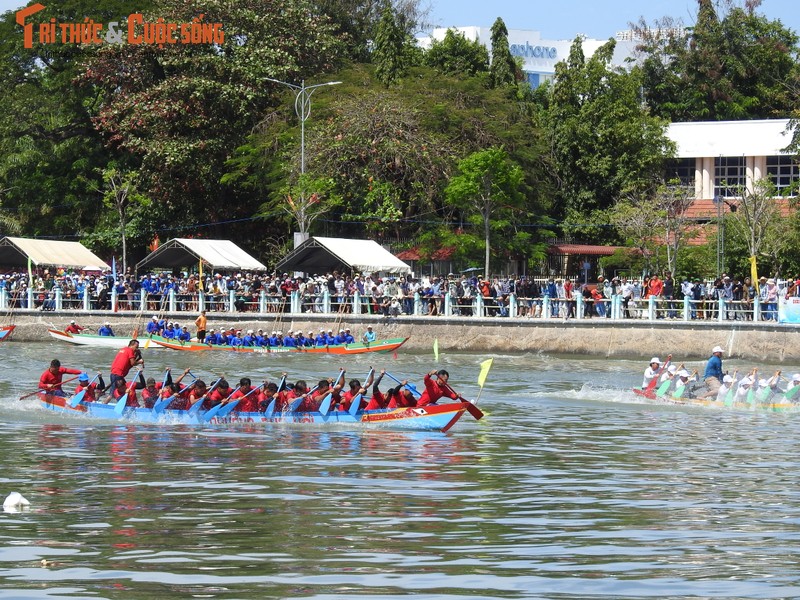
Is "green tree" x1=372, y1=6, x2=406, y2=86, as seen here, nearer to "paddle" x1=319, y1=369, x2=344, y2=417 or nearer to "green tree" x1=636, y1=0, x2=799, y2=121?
"green tree" x1=636, y1=0, x2=799, y2=121

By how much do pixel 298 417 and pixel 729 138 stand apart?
46.2 meters

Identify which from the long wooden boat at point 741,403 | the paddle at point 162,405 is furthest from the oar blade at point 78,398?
the long wooden boat at point 741,403

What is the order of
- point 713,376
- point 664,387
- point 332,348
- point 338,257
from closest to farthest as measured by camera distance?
point 713,376 → point 664,387 → point 332,348 → point 338,257

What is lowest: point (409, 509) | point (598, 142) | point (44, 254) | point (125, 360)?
point (409, 509)

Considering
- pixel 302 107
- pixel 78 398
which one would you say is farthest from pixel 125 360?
pixel 302 107

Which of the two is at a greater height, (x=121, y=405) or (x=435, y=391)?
(x=435, y=391)

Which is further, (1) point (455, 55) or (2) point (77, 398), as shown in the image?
(1) point (455, 55)

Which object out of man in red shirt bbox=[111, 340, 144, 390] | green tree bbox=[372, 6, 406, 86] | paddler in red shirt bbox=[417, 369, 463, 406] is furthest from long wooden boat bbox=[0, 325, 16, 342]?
paddler in red shirt bbox=[417, 369, 463, 406]

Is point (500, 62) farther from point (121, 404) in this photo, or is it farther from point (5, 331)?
point (121, 404)

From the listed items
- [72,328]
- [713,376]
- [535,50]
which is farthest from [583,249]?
[535,50]

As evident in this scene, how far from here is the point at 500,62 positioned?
66188 millimetres

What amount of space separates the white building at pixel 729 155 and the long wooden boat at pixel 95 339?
107ft

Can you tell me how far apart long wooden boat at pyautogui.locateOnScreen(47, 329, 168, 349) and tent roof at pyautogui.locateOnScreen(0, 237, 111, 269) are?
4030 millimetres

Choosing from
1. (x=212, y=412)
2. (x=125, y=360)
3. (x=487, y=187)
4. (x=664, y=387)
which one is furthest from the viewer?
(x=487, y=187)
